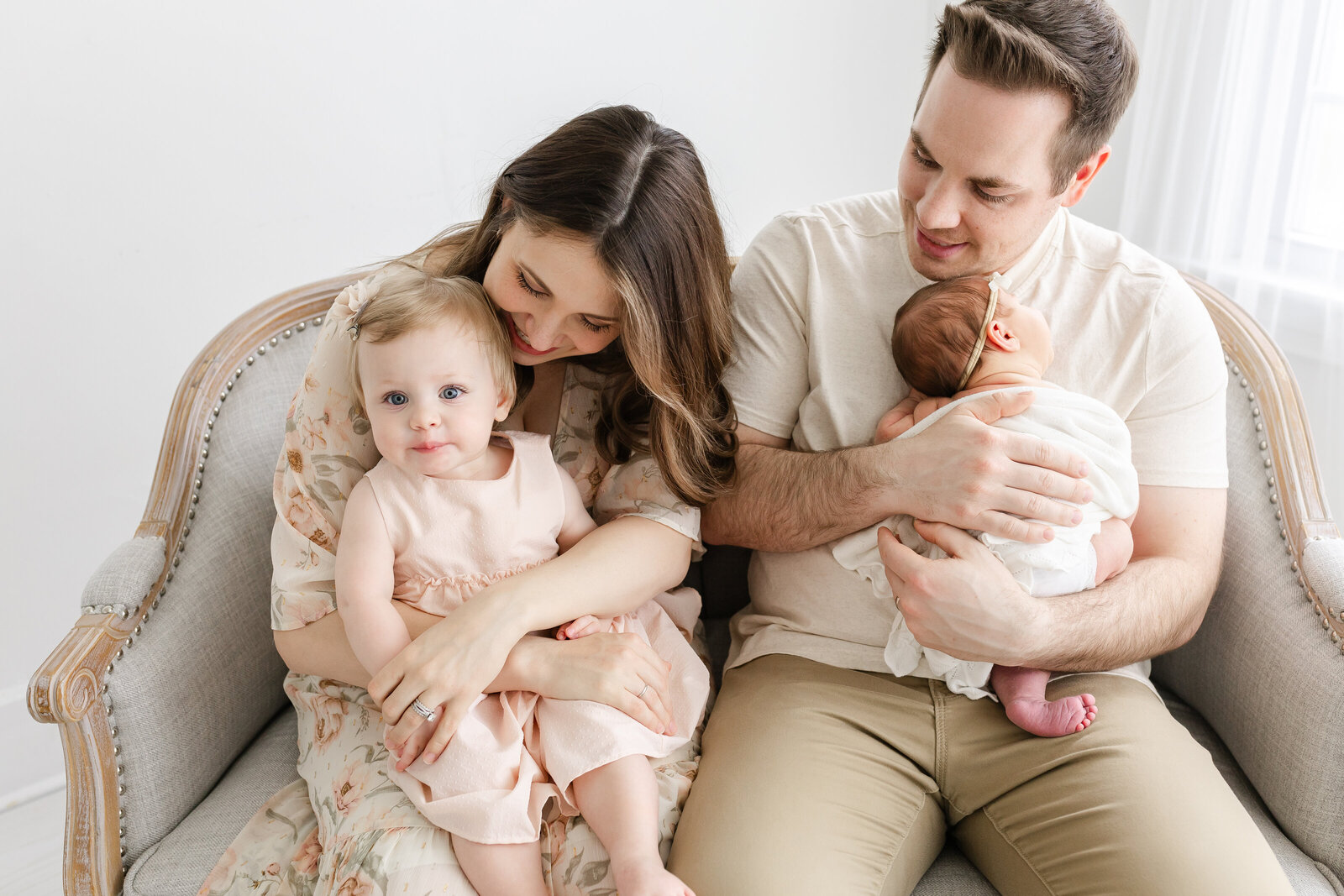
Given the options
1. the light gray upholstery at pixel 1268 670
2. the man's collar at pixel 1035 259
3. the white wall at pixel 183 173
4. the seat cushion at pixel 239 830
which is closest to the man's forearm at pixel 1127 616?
the light gray upholstery at pixel 1268 670

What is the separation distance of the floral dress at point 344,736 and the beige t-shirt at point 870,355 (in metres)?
Answer: 0.24

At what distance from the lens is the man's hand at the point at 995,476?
1.44 metres

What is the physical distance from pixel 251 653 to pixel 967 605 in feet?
3.88

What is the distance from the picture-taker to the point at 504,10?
2.48 m

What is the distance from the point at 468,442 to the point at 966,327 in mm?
761

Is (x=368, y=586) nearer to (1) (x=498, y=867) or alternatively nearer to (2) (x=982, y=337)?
(1) (x=498, y=867)

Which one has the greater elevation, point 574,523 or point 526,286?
point 526,286

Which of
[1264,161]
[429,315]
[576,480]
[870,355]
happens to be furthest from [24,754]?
[1264,161]

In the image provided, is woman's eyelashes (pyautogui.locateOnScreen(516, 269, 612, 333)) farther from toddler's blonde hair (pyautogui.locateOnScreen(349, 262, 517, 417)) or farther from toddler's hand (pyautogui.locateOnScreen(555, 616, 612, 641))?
toddler's hand (pyautogui.locateOnScreen(555, 616, 612, 641))

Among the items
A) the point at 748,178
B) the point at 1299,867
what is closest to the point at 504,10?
the point at 748,178

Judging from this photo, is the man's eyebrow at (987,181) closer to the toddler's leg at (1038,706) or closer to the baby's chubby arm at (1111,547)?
the baby's chubby arm at (1111,547)

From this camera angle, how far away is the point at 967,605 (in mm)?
1412

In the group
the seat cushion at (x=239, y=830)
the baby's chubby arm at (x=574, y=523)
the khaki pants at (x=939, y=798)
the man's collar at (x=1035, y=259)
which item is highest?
the man's collar at (x=1035, y=259)

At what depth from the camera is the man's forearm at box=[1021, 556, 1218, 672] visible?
148 cm
